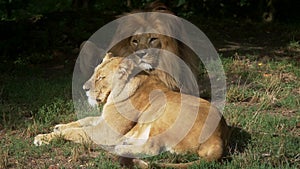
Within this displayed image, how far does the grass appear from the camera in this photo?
204 inches

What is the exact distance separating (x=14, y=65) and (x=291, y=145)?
18.4 feet

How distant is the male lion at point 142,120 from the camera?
5.04 metres

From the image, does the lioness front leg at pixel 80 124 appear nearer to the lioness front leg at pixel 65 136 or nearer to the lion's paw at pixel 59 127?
the lion's paw at pixel 59 127

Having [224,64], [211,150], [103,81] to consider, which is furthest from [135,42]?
[224,64]

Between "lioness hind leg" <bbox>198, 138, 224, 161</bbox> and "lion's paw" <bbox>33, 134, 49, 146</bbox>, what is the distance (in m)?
1.56

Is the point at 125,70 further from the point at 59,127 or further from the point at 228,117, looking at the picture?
the point at 228,117

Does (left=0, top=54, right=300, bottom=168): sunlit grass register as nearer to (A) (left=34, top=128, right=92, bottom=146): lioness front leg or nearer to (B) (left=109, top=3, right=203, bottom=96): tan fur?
(A) (left=34, top=128, right=92, bottom=146): lioness front leg

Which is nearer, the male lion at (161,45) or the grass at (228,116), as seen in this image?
the grass at (228,116)

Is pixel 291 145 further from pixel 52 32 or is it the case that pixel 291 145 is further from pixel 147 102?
pixel 52 32

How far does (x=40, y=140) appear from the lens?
18.9ft

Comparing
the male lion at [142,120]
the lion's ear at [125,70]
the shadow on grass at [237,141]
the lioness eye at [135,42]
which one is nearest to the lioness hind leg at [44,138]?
the male lion at [142,120]

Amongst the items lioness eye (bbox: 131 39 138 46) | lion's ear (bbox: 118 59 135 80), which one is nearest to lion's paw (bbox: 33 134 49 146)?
lion's ear (bbox: 118 59 135 80)

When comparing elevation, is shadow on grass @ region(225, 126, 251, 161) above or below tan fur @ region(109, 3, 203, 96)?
below

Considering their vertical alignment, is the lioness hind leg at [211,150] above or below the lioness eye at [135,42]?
below
